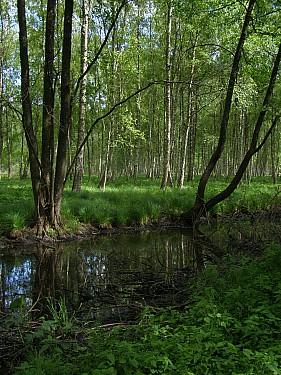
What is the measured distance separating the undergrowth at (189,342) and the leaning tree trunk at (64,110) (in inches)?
270

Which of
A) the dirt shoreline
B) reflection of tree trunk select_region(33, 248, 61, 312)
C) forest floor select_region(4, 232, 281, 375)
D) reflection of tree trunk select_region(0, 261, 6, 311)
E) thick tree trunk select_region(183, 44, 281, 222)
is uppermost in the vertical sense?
thick tree trunk select_region(183, 44, 281, 222)

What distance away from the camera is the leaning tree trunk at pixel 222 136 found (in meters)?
12.4

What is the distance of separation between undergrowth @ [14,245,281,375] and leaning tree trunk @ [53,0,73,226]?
6868 mm

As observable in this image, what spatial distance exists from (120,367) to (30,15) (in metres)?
27.4

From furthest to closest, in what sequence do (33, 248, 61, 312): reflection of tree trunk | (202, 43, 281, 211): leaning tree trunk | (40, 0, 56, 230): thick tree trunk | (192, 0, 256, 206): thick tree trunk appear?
(202, 43, 281, 211): leaning tree trunk < (192, 0, 256, 206): thick tree trunk < (40, 0, 56, 230): thick tree trunk < (33, 248, 61, 312): reflection of tree trunk

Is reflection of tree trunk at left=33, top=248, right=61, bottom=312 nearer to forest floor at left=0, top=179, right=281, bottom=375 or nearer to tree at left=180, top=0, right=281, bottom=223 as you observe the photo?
forest floor at left=0, top=179, right=281, bottom=375

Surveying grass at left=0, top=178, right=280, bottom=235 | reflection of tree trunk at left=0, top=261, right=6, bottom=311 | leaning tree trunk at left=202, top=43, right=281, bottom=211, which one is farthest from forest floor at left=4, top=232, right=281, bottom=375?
leaning tree trunk at left=202, top=43, right=281, bottom=211

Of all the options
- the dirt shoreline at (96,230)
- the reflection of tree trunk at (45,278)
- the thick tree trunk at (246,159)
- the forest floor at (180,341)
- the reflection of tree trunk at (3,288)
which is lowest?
the reflection of tree trunk at (3,288)

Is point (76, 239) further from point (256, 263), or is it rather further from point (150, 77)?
point (150, 77)

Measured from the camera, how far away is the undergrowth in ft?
11.7

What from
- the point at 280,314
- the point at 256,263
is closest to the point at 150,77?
the point at 256,263

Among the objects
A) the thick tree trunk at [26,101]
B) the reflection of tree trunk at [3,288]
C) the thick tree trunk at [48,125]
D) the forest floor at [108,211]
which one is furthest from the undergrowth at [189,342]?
the thick tree trunk at [26,101]

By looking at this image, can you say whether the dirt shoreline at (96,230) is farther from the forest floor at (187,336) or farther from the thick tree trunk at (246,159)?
the forest floor at (187,336)

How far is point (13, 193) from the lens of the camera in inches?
646
